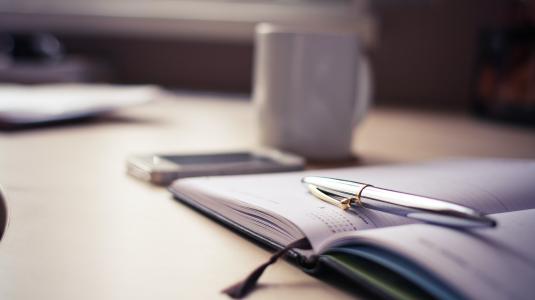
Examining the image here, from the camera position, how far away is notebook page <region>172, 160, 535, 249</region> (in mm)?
438

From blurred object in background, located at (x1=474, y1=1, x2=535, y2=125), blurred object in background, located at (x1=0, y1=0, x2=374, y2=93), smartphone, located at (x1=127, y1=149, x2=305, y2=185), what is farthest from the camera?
blurred object in background, located at (x1=0, y1=0, x2=374, y2=93)

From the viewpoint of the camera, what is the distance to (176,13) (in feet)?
5.46

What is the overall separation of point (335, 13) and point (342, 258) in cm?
129

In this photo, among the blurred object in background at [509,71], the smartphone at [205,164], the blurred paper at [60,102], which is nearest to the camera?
the smartphone at [205,164]

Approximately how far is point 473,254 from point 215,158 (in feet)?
1.27

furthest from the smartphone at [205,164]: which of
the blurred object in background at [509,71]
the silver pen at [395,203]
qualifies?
the blurred object in background at [509,71]

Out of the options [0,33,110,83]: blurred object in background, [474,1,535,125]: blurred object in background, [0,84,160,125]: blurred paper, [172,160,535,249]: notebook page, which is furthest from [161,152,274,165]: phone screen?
[0,33,110,83]: blurred object in background

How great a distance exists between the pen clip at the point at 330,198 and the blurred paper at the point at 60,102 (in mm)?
578

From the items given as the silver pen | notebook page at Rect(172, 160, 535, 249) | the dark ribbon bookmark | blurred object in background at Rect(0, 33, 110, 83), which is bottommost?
blurred object in background at Rect(0, 33, 110, 83)

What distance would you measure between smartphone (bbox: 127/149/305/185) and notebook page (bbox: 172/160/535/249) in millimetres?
60

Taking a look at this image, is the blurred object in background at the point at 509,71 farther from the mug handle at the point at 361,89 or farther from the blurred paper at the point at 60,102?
the blurred paper at the point at 60,102

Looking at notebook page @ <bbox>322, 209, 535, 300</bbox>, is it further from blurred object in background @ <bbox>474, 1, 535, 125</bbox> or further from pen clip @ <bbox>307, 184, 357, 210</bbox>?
blurred object in background @ <bbox>474, 1, 535, 125</bbox>

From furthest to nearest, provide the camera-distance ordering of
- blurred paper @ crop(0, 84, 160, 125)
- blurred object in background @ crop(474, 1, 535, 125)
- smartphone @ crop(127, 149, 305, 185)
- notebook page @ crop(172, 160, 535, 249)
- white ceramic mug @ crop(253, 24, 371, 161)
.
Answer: blurred object in background @ crop(474, 1, 535, 125), blurred paper @ crop(0, 84, 160, 125), white ceramic mug @ crop(253, 24, 371, 161), smartphone @ crop(127, 149, 305, 185), notebook page @ crop(172, 160, 535, 249)

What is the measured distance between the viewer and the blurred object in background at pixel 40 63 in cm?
147
